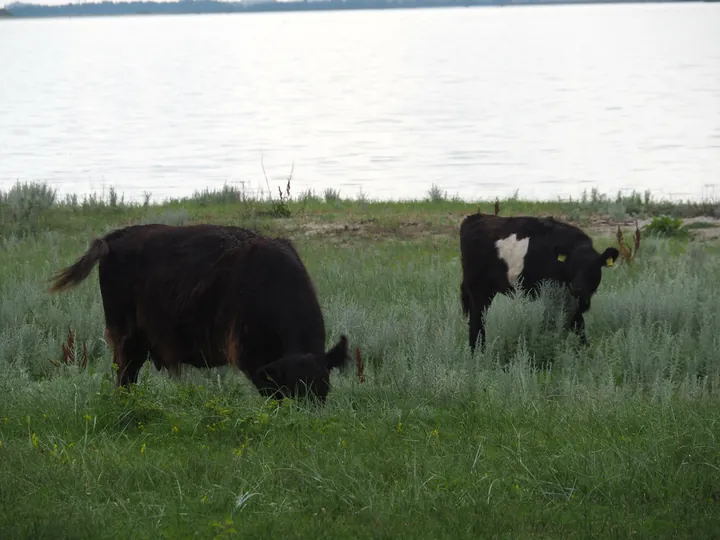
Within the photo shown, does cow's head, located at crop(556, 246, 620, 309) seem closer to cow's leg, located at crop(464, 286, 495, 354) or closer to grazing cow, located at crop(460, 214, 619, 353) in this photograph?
grazing cow, located at crop(460, 214, 619, 353)

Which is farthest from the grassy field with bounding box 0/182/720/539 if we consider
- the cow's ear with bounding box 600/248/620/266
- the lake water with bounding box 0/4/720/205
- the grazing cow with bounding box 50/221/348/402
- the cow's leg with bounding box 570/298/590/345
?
the lake water with bounding box 0/4/720/205

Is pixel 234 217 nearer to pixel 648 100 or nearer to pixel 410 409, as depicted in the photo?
pixel 410 409

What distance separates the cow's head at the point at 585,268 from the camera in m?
9.84

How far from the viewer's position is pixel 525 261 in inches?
402

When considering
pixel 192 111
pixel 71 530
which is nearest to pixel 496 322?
pixel 71 530

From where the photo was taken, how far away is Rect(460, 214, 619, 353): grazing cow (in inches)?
391

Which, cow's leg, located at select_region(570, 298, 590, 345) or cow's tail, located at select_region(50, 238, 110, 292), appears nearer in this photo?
cow's tail, located at select_region(50, 238, 110, 292)

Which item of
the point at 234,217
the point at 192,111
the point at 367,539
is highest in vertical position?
the point at 192,111

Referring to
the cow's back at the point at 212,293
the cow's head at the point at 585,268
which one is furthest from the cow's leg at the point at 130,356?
the cow's head at the point at 585,268

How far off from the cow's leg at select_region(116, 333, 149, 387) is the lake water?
18.9 m

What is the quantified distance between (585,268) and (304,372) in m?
4.10

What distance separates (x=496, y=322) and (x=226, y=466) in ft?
16.6

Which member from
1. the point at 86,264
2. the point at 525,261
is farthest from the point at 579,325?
the point at 86,264

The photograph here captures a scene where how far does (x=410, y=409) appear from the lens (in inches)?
281
